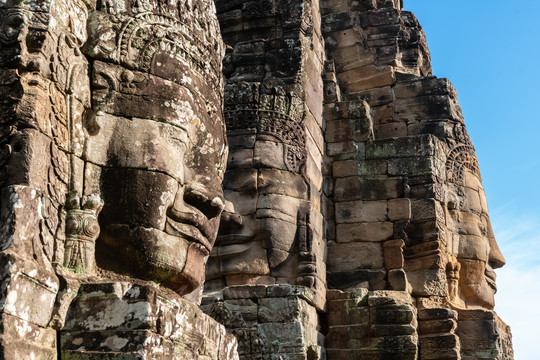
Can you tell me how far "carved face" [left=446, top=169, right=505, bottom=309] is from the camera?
39.8 feet

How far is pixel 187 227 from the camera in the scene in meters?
4.77

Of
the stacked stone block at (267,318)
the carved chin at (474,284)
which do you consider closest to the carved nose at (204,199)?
the stacked stone block at (267,318)

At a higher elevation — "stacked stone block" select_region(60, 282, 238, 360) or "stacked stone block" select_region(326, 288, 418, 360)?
"stacked stone block" select_region(326, 288, 418, 360)

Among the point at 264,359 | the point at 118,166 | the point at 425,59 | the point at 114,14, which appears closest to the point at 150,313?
the point at 118,166

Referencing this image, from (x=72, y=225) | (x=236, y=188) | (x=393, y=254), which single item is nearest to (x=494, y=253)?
(x=393, y=254)

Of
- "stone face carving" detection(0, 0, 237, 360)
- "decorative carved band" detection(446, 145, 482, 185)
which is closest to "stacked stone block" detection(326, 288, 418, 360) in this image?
"decorative carved band" detection(446, 145, 482, 185)

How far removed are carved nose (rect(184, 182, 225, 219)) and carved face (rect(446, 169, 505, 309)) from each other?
7.62 m

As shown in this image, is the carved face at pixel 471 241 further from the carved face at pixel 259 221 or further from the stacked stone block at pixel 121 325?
the stacked stone block at pixel 121 325

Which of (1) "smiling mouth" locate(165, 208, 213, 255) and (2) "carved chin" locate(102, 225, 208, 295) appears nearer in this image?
(2) "carved chin" locate(102, 225, 208, 295)

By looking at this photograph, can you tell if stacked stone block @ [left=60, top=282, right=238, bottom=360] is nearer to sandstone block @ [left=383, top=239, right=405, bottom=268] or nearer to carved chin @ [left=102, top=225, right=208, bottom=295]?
carved chin @ [left=102, top=225, right=208, bottom=295]

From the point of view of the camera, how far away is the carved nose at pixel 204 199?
190 inches

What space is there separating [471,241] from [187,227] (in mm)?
8412

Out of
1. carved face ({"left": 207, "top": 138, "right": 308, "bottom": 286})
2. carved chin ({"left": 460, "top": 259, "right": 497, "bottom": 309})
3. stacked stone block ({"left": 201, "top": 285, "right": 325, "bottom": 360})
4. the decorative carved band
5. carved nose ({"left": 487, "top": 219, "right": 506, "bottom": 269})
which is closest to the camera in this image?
stacked stone block ({"left": 201, "top": 285, "right": 325, "bottom": 360})

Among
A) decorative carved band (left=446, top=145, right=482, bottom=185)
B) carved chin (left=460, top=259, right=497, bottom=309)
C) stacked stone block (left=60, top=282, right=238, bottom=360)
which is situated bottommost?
stacked stone block (left=60, top=282, right=238, bottom=360)
